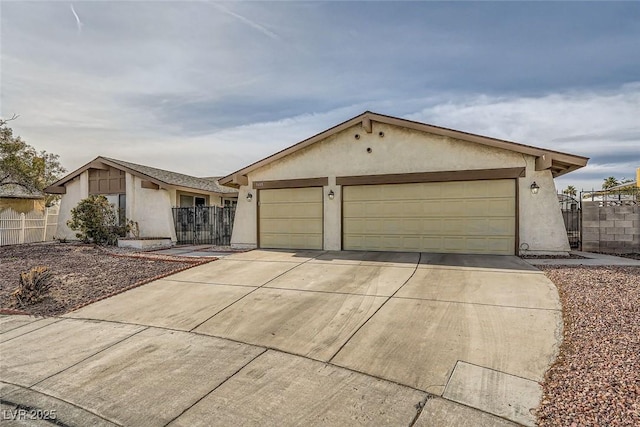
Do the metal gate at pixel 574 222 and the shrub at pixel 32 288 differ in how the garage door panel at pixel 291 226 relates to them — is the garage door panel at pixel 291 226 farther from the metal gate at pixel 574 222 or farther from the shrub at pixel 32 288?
the metal gate at pixel 574 222

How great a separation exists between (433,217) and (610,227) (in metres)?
5.65

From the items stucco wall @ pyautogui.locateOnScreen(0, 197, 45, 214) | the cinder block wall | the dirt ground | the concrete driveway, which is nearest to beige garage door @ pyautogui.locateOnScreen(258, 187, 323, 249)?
the dirt ground

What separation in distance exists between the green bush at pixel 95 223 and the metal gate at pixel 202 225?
229 centimetres

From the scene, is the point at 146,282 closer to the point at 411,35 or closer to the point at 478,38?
the point at 411,35

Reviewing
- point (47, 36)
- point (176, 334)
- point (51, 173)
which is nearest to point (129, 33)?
point (47, 36)

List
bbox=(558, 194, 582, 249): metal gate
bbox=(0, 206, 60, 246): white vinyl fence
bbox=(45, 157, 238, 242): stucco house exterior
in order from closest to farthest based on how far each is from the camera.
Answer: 1. bbox=(558, 194, 582, 249): metal gate
2. bbox=(45, 157, 238, 242): stucco house exterior
3. bbox=(0, 206, 60, 246): white vinyl fence

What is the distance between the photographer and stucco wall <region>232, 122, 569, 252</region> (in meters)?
10.1

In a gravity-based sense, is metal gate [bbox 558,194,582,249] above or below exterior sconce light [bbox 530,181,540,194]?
below

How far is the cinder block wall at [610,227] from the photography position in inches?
424

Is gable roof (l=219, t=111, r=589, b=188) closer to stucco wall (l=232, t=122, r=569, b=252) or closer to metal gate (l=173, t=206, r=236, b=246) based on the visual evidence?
stucco wall (l=232, t=122, r=569, b=252)

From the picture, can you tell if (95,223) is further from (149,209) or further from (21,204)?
(21,204)

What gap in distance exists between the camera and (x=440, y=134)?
35.2 feet

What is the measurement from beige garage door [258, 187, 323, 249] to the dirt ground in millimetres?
3423

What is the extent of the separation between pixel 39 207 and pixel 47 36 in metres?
17.9
